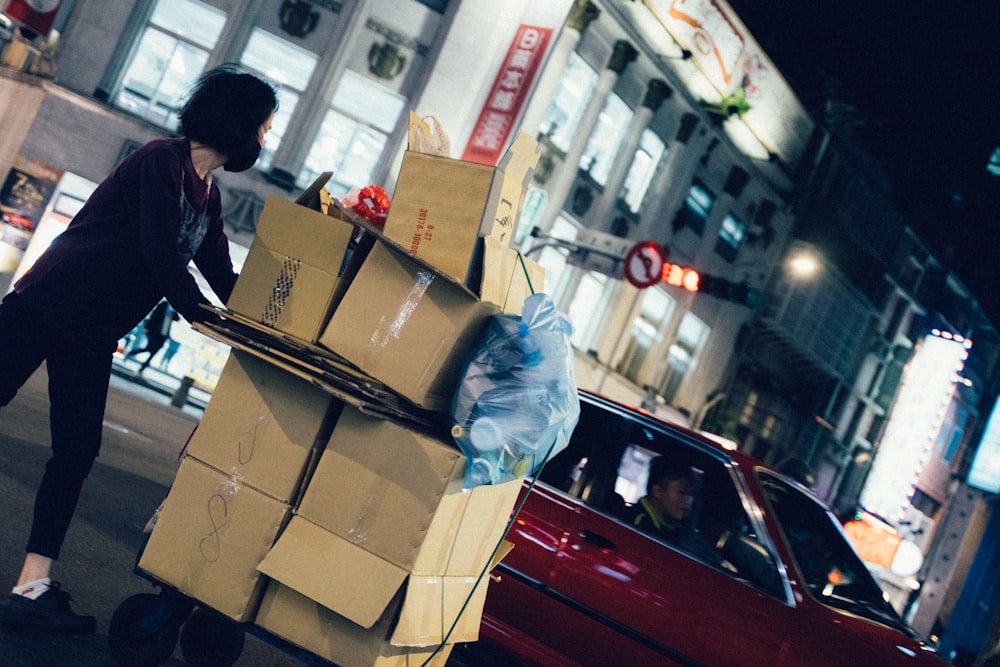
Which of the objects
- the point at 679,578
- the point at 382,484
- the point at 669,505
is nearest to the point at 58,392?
the point at 382,484

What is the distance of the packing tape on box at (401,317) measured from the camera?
114 inches

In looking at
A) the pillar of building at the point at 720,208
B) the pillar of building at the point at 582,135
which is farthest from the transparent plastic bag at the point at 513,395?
the pillar of building at the point at 720,208

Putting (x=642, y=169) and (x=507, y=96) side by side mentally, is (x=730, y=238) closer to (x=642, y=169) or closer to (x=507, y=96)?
(x=642, y=169)

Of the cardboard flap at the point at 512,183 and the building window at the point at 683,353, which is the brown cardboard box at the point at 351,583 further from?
the building window at the point at 683,353

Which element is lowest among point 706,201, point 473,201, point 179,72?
point 473,201

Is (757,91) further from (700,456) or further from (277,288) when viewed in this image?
(277,288)


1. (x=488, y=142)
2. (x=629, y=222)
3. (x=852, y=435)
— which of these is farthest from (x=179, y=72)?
(x=852, y=435)

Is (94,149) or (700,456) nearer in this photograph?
(700,456)

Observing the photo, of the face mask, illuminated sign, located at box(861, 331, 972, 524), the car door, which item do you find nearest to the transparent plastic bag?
the face mask

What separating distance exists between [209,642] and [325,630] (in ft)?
2.55

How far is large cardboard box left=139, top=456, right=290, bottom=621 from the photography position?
9.37ft

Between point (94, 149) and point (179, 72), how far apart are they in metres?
2.10

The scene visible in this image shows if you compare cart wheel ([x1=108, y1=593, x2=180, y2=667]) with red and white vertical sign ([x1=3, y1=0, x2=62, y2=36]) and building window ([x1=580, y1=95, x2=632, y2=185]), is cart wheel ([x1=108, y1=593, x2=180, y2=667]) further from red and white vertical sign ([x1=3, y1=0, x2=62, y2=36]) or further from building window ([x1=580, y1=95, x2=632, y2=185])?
building window ([x1=580, y1=95, x2=632, y2=185])

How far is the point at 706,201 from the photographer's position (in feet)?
73.5
